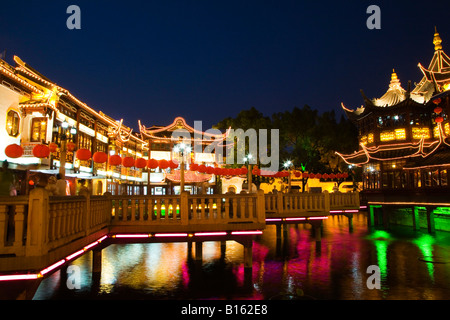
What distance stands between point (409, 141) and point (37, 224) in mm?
27241

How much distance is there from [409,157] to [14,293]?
26.0m

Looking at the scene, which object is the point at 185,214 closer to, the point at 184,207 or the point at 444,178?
the point at 184,207

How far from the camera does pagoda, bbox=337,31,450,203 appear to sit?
21.9m

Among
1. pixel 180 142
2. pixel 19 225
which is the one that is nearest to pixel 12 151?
pixel 19 225

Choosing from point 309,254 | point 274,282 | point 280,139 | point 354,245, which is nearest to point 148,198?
point 274,282

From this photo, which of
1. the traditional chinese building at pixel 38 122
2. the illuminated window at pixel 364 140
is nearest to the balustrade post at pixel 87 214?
the traditional chinese building at pixel 38 122

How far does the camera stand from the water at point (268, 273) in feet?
28.9

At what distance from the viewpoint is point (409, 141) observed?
2555 cm

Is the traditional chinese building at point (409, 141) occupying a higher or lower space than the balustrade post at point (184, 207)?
higher

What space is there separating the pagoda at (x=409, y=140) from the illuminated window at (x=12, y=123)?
2538 cm

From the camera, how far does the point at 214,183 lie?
128 feet

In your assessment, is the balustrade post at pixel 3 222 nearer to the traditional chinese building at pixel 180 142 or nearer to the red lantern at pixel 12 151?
the red lantern at pixel 12 151

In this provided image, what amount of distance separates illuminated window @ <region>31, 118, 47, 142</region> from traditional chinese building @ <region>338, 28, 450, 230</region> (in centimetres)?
2416

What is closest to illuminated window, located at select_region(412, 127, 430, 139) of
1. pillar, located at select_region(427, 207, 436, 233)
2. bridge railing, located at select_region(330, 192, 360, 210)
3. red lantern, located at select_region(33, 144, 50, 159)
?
pillar, located at select_region(427, 207, 436, 233)
